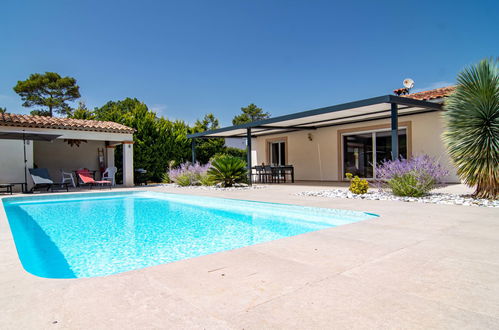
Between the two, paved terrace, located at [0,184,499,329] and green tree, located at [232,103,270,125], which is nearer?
paved terrace, located at [0,184,499,329]

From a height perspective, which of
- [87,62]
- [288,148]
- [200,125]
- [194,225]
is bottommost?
[194,225]

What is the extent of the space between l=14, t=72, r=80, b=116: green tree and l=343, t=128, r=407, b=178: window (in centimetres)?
2715

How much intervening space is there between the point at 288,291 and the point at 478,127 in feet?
22.3

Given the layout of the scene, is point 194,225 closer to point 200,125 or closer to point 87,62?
point 200,125

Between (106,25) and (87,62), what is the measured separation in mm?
4564

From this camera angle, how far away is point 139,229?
6223mm

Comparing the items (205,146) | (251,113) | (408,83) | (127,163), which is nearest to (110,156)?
(127,163)

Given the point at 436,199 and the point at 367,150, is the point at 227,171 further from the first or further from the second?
the point at 436,199

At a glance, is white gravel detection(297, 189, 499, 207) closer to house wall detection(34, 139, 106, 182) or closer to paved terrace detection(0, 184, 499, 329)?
paved terrace detection(0, 184, 499, 329)

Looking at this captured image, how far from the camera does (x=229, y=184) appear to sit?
42.0 ft

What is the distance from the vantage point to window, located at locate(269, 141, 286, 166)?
1791 centimetres

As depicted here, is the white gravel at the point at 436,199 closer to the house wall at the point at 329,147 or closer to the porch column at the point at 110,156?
the house wall at the point at 329,147

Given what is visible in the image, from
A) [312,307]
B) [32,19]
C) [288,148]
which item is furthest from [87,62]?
[312,307]

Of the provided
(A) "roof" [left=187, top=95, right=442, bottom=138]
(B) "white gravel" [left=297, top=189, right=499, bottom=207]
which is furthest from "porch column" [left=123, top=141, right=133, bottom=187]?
(B) "white gravel" [left=297, top=189, right=499, bottom=207]
